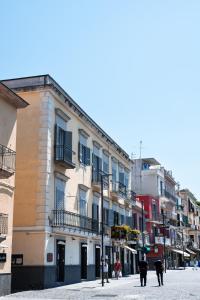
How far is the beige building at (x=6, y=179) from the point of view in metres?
18.7

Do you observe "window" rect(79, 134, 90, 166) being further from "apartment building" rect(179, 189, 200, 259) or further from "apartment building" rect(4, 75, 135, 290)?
"apartment building" rect(179, 189, 200, 259)

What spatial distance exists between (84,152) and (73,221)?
5130mm

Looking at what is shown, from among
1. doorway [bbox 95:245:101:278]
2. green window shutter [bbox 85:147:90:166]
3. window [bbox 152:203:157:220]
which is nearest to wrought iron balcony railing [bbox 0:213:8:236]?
green window shutter [bbox 85:147:90:166]

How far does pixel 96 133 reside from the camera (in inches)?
1251

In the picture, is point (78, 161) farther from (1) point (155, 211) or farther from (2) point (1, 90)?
(1) point (155, 211)

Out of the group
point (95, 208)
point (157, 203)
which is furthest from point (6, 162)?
point (157, 203)

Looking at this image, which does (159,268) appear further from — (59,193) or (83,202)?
(59,193)

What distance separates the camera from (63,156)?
24.6 meters

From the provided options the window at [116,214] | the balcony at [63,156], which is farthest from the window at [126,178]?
the balcony at [63,156]

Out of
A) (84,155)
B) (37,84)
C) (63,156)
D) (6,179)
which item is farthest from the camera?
(84,155)

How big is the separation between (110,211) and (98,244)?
12.9ft

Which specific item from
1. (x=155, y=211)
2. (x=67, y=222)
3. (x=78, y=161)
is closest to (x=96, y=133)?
(x=78, y=161)

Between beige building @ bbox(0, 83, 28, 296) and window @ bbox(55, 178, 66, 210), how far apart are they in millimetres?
4981

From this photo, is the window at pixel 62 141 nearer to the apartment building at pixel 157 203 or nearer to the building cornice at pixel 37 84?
the building cornice at pixel 37 84
